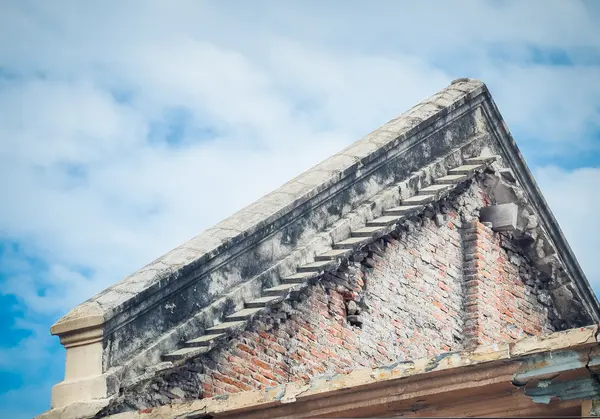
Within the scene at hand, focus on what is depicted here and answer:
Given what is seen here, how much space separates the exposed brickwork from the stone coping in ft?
4.17

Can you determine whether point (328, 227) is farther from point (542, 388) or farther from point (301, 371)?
point (542, 388)

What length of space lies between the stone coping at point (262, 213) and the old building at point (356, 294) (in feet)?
0.06

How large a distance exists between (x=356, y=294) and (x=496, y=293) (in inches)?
74.8

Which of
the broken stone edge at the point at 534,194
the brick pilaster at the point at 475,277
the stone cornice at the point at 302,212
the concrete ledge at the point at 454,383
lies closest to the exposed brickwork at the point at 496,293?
the brick pilaster at the point at 475,277

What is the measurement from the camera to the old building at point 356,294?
633 centimetres

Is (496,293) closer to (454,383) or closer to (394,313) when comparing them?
(394,313)

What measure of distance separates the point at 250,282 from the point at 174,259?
72 cm

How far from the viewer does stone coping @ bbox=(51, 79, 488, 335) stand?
8250mm

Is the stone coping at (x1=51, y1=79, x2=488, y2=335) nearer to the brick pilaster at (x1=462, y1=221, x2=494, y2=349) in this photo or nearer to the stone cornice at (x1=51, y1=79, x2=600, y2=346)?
the stone cornice at (x1=51, y1=79, x2=600, y2=346)

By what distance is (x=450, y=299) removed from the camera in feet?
34.4

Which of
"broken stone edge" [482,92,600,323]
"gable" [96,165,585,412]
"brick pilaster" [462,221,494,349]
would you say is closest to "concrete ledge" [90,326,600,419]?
"gable" [96,165,585,412]

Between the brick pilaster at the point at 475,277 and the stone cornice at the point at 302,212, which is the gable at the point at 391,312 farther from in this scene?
the stone cornice at the point at 302,212

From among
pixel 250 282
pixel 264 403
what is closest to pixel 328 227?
pixel 250 282

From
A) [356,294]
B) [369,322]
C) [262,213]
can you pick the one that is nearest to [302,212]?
[262,213]
